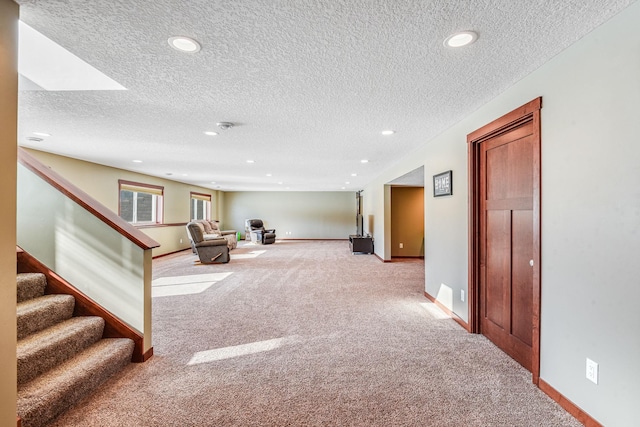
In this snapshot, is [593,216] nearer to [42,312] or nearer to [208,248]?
[42,312]

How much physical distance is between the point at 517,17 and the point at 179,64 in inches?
78.1

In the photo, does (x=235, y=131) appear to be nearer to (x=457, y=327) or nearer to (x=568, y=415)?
(x=457, y=327)

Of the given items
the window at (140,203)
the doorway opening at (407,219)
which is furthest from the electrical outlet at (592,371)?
the window at (140,203)

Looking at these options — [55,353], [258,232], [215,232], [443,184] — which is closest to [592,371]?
[443,184]

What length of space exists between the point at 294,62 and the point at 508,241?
2.24 m

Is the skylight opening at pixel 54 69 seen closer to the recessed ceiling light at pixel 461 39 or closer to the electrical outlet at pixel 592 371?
the recessed ceiling light at pixel 461 39

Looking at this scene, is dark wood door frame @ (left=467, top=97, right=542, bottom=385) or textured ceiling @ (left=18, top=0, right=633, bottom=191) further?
dark wood door frame @ (left=467, top=97, right=542, bottom=385)

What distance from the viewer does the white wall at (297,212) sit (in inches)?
512

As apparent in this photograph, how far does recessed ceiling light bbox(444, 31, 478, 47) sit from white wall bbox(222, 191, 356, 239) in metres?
11.3

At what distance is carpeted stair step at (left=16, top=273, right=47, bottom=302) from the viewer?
7.36ft

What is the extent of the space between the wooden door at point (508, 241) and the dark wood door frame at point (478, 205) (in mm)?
46

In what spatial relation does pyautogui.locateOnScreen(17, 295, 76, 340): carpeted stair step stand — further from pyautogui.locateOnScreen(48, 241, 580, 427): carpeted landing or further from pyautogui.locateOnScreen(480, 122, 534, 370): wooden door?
pyautogui.locateOnScreen(480, 122, 534, 370): wooden door

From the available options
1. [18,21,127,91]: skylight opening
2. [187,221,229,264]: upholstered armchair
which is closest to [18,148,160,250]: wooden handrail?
[18,21,127,91]: skylight opening

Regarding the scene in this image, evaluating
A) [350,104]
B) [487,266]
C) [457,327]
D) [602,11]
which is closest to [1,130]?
[350,104]
